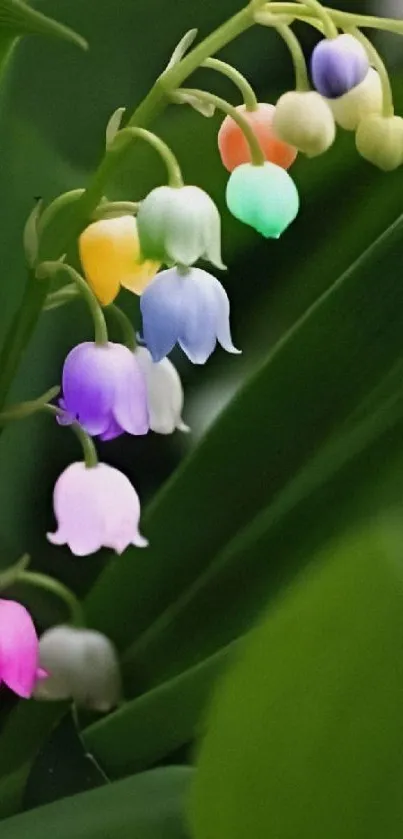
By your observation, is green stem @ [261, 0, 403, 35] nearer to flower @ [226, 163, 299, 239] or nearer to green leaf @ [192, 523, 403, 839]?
flower @ [226, 163, 299, 239]

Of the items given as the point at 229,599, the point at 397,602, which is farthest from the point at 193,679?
the point at 397,602

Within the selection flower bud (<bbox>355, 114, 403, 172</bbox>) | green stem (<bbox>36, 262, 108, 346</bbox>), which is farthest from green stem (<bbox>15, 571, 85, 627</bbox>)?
flower bud (<bbox>355, 114, 403, 172</bbox>)

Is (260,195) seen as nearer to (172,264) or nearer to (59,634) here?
(172,264)

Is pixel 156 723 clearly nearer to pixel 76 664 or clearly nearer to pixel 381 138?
pixel 76 664

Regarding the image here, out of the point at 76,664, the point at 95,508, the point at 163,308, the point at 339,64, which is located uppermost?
the point at 339,64

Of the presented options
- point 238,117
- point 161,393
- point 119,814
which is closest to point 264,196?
point 238,117

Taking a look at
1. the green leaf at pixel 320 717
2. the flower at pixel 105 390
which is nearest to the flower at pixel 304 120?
the flower at pixel 105 390
